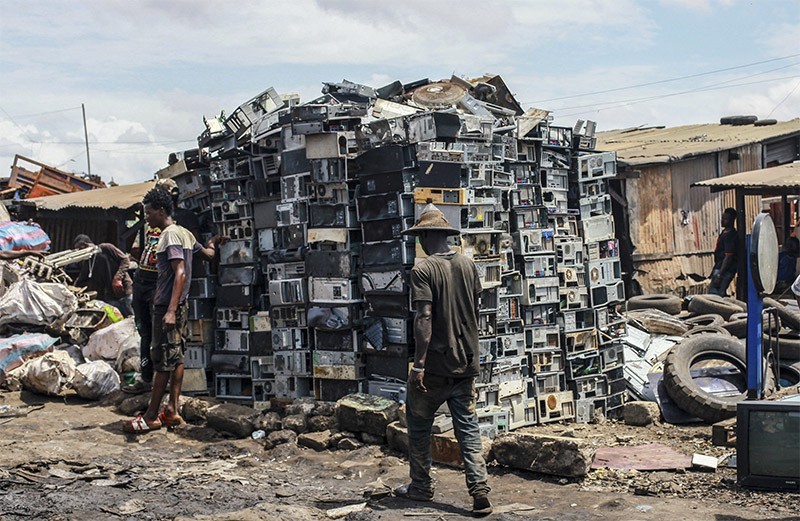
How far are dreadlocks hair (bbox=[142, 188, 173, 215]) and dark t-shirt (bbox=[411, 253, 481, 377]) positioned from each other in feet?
10.4

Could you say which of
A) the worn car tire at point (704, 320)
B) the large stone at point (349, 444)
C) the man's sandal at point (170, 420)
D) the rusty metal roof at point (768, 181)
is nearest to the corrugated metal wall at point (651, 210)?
the rusty metal roof at point (768, 181)

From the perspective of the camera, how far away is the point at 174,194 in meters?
9.25

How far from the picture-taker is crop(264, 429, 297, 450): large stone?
790 cm

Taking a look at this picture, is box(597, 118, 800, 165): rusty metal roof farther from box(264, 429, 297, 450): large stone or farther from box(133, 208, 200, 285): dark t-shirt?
box(264, 429, 297, 450): large stone

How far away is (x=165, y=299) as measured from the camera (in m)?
8.27

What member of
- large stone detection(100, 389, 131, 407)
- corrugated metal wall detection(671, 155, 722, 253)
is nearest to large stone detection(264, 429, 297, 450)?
large stone detection(100, 389, 131, 407)

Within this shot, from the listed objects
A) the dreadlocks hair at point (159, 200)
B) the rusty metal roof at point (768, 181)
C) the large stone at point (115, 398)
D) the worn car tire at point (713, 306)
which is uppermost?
the rusty metal roof at point (768, 181)

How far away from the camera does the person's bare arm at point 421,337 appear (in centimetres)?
602

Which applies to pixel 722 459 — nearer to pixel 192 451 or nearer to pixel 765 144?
pixel 192 451

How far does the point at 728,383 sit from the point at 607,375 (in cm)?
129

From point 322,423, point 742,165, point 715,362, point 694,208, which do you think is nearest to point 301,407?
point 322,423

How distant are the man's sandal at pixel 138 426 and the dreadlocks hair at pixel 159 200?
6.17 feet

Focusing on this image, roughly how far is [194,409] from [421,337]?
3.63 m

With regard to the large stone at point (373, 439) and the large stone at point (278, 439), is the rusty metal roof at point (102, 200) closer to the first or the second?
the large stone at point (278, 439)
